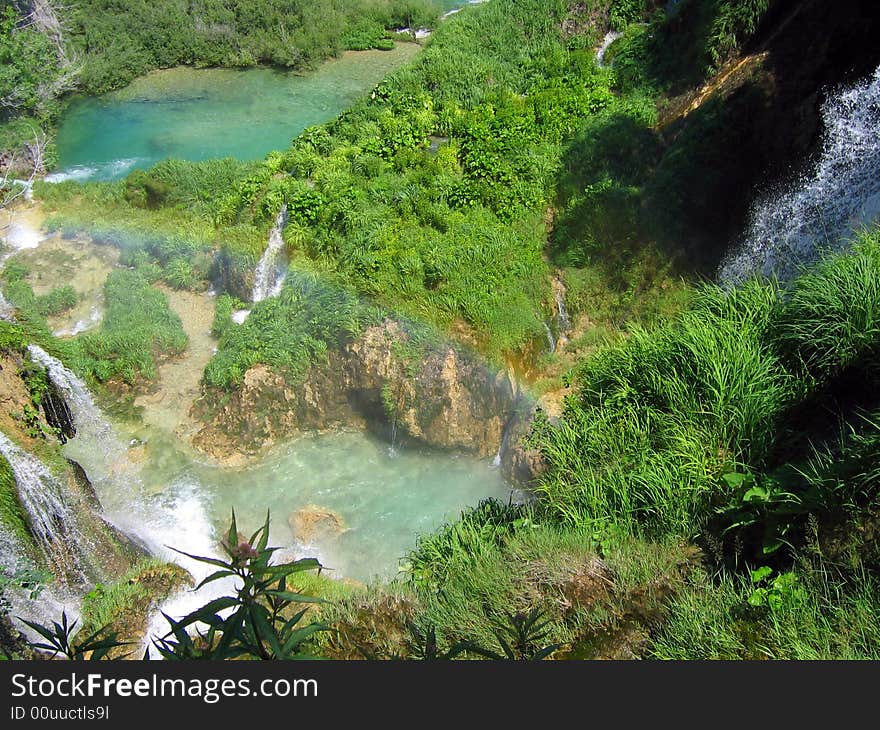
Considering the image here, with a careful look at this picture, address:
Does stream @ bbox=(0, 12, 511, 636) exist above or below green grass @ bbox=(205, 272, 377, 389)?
below

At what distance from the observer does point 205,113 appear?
20.2 meters

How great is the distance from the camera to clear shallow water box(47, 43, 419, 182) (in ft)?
60.6

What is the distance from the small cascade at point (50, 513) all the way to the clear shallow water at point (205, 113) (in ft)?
36.6

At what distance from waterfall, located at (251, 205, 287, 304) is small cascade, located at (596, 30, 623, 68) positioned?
25.4 feet

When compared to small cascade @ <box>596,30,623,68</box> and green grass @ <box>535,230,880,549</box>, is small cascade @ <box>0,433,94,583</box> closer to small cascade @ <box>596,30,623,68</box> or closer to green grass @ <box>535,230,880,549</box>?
green grass @ <box>535,230,880,549</box>

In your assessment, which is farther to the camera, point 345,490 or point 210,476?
point 210,476

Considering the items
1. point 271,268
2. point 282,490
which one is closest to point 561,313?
point 282,490

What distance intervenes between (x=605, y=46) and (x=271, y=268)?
914 centimetres

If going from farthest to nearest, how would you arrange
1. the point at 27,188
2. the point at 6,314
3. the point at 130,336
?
the point at 27,188 → the point at 130,336 → the point at 6,314

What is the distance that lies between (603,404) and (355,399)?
4936mm

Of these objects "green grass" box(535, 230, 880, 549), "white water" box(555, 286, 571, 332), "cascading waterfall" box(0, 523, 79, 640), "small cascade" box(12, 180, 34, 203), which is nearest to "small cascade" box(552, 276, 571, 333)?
"white water" box(555, 286, 571, 332)

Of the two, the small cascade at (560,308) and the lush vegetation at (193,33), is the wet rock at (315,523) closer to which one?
the small cascade at (560,308)

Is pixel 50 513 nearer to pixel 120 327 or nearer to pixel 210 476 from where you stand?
pixel 210 476

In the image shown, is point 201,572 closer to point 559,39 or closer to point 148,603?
point 148,603
